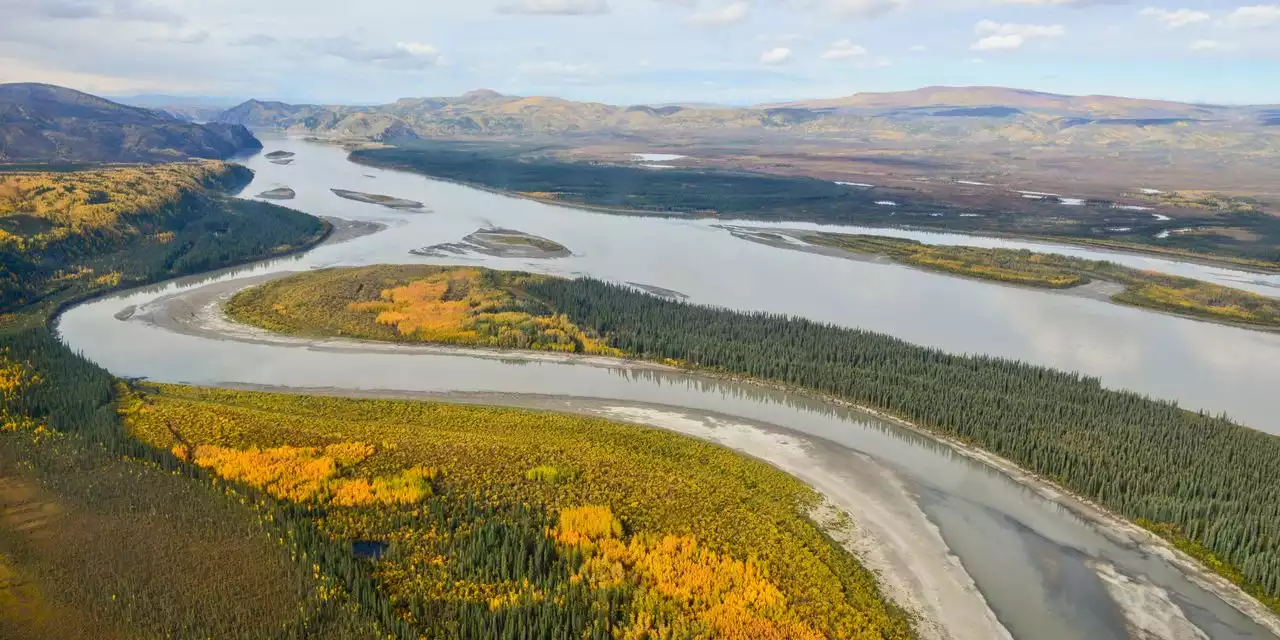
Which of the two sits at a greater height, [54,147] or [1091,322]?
[54,147]

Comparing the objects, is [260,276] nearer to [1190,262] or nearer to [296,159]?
[1190,262]

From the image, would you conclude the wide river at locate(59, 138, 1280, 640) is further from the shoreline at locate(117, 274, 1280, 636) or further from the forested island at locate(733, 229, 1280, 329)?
the forested island at locate(733, 229, 1280, 329)

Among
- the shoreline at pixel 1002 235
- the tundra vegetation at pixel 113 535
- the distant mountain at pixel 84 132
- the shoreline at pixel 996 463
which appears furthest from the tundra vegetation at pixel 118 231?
the distant mountain at pixel 84 132

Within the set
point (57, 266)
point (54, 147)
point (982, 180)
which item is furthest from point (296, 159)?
point (982, 180)

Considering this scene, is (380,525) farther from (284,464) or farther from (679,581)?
(679,581)

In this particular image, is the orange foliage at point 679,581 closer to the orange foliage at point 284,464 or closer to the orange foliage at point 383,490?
the orange foliage at point 383,490
